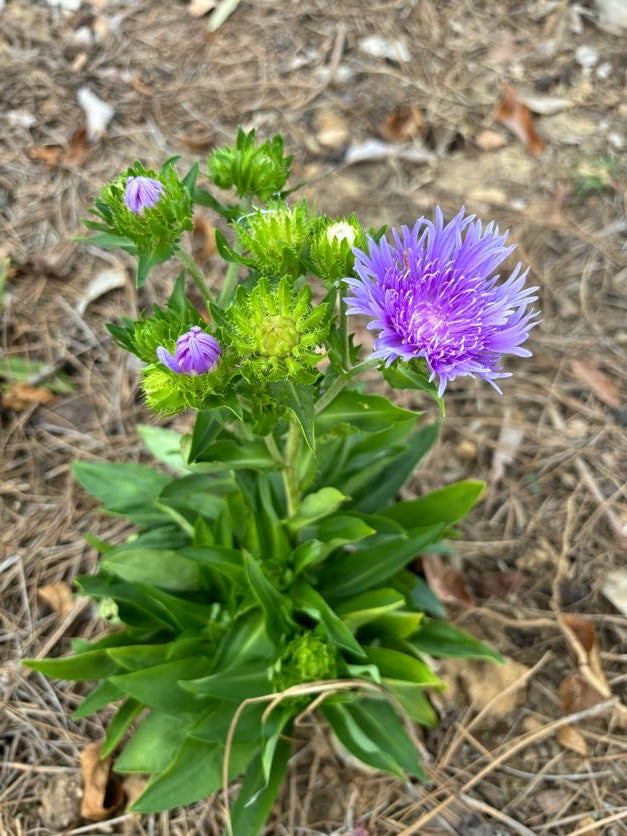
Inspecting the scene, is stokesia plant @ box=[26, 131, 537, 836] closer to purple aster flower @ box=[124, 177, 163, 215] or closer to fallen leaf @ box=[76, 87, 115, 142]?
purple aster flower @ box=[124, 177, 163, 215]

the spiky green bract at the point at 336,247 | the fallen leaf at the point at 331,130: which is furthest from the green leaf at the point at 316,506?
the fallen leaf at the point at 331,130

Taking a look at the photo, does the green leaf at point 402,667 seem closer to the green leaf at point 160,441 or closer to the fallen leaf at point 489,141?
the green leaf at point 160,441

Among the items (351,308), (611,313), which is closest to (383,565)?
(351,308)

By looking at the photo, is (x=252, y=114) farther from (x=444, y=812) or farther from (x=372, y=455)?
(x=444, y=812)

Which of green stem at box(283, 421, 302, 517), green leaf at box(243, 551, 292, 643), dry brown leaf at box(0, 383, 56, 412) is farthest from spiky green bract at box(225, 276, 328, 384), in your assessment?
dry brown leaf at box(0, 383, 56, 412)

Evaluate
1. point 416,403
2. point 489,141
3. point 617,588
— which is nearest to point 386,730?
point 617,588
